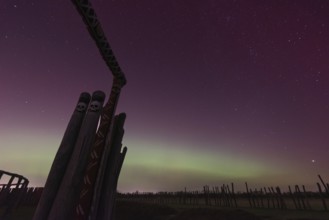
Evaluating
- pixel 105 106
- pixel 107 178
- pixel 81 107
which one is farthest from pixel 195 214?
pixel 81 107

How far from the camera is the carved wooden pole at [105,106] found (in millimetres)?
2469

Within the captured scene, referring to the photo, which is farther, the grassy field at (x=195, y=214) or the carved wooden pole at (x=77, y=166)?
the grassy field at (x=195, y=214)

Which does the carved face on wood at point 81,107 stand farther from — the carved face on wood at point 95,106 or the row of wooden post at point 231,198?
the row of wooden post at point 231,198

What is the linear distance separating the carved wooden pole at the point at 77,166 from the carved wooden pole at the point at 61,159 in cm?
6

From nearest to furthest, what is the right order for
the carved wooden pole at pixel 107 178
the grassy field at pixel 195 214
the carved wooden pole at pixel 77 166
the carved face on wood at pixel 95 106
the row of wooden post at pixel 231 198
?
1. the carved wooden pole at pixel 77 166
2. the carved wooden pole at pixel 107 178
3. the carved face on wood at pixel 95 106
4. the grassy field at pixel 195 214
5. the row of wooden post at pixel 231 198

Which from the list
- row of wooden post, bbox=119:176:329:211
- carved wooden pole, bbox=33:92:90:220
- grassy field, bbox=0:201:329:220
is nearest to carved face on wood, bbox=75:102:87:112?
carved wooden pole, bbox=33:92:90:220

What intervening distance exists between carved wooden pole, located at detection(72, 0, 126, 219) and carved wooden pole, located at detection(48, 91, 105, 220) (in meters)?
0.07

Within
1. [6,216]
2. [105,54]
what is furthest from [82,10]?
[6,216]

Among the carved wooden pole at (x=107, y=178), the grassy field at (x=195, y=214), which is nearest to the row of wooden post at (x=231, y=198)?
the grassy field at (x=195, y=214)

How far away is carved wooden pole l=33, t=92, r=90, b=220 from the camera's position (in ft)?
7.97

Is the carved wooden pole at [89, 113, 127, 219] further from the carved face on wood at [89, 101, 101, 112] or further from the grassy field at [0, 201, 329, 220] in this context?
the grassy field at [0, 201, 329, 220]

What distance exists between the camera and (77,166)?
256 cm

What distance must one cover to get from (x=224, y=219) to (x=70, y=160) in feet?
52.3

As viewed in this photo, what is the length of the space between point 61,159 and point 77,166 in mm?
206
